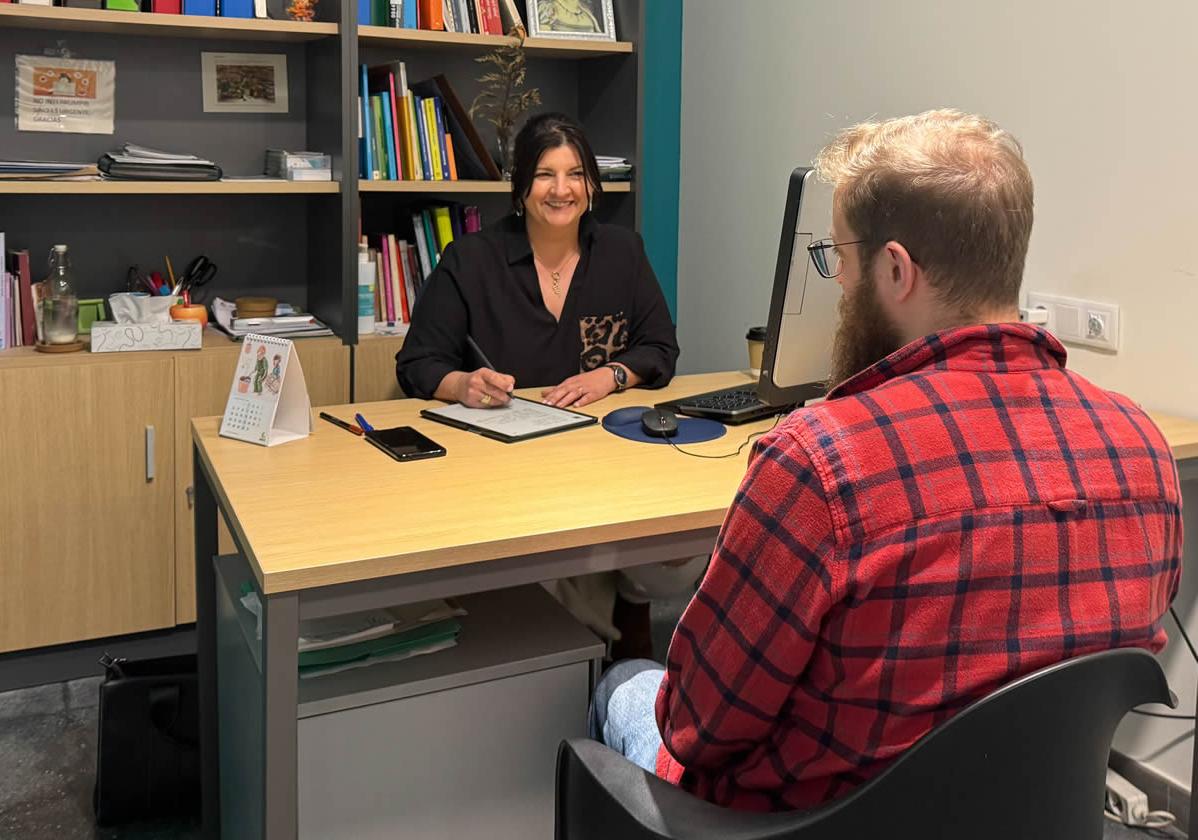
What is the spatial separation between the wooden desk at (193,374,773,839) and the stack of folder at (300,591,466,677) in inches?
4.1

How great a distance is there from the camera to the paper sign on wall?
10.4 feet

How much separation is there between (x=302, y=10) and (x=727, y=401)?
171cm

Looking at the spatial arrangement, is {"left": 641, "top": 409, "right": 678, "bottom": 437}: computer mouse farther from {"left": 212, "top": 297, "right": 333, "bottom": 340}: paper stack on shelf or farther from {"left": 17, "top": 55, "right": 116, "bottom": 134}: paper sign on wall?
{"left": 17, "top": 55, "right": 116, "bottom": 134}: paper sign on wall

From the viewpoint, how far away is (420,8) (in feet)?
11.3

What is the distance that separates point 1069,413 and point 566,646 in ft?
2.92

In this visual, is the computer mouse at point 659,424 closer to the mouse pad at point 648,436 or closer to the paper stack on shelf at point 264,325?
the mouse pad at point 648,436

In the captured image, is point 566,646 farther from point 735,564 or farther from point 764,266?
point 764,266

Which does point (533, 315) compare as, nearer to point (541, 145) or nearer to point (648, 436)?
point (541, 145)

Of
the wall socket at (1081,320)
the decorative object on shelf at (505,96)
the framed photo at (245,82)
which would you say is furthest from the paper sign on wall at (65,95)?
the wall socket at (1081,320)

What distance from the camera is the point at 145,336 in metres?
3.05

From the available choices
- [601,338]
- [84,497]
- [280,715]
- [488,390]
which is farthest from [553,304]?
[280,715]

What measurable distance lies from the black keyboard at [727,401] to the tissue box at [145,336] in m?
1.36

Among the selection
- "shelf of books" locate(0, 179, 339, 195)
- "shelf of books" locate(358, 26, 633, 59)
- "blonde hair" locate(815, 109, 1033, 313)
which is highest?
"shelf of books" locate(358, 26, 633, 59)

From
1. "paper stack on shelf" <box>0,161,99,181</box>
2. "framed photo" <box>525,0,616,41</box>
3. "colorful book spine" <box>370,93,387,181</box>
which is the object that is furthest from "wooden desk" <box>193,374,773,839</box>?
"framed photo" <box>525,0,616,41</box>
